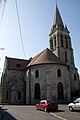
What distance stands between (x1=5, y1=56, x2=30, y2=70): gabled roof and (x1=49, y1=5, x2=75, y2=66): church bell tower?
971 cm

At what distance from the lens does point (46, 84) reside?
34.0 meters

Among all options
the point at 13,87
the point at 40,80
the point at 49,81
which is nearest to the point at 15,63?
the point at 13,87

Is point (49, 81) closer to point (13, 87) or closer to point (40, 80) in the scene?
point (40, 80)

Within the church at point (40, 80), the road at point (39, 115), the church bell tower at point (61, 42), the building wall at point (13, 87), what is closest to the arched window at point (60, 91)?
the church at point (40, 80)

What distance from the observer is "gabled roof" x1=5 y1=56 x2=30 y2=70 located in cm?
4208

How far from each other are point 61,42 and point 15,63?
14946mm

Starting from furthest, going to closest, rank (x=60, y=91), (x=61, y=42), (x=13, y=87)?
(x=61, y=42), (x=13, y=87), (x=60, y=91)

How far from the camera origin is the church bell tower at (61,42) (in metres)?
44.9

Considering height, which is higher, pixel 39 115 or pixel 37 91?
pixel 37 91

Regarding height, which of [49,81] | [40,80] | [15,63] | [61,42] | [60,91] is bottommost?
[60,91]

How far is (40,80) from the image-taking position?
115 feet

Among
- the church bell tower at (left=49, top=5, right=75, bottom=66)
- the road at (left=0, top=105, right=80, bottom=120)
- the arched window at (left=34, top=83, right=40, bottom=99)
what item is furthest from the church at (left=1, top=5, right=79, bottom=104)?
the road at (left=0, top=105, right=80, bottom=120)

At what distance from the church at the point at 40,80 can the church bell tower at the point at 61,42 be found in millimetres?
302

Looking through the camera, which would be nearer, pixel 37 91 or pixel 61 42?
pixel 37 91
